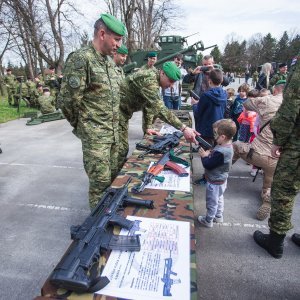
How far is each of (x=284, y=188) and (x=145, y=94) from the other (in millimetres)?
1655

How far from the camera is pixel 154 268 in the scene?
1.32m

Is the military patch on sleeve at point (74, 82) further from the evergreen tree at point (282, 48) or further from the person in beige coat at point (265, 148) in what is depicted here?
the evergreen tree at point (282, 48)

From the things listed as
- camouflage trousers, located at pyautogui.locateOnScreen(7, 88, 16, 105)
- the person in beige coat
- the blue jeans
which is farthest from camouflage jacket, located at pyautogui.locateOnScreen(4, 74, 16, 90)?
the person in beige coat

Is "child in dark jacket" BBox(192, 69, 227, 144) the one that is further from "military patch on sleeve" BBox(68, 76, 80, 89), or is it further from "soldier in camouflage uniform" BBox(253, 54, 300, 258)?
"military patch on sleeve" BBox(68, 76, 80, 89)

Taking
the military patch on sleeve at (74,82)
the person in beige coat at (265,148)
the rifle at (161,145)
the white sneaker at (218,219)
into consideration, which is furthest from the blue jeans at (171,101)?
the military patch on sleeve at (74,82)

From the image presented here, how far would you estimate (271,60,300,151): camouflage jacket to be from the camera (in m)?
2.14

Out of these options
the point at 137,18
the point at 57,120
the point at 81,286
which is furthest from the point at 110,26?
the point at 137,18

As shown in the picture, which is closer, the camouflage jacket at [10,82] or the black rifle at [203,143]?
the black rifle at [203,143]

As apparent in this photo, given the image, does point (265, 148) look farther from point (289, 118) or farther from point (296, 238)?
point (289, 118)

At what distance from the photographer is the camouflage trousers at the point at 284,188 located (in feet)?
7.84

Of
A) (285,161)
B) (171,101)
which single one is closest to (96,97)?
(285,161)

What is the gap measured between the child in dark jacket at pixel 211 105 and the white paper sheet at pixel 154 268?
282 cm

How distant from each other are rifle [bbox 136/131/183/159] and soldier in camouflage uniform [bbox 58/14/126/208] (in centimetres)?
52

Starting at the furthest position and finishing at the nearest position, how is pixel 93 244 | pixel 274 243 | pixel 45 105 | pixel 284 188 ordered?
pixel 45 105, pixel 274 243, pixel 284 188, pixel 93 244
